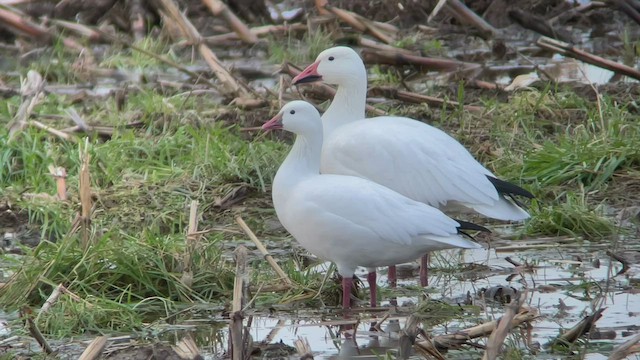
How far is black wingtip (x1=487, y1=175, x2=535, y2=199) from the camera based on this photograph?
6.45m

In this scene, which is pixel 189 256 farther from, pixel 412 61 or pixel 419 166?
pixel 412 61

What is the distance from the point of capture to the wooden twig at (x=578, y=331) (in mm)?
4816

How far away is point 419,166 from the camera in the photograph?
6684 millimetres

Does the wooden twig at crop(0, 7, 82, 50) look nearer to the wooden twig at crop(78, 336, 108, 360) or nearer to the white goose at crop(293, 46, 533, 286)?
the white goose at crop(293, 46, 533, 286)

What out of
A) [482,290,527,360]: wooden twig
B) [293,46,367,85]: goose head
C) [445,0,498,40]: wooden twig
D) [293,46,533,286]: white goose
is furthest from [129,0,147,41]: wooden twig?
[482,290,527,360]: wooden twig

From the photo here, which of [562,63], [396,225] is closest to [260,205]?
[396,225]

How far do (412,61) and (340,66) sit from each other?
10.3ft

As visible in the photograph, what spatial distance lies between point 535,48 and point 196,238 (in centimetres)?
748

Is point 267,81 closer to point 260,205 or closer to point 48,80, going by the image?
point 48,80

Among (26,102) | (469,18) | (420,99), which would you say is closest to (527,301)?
(420,99)

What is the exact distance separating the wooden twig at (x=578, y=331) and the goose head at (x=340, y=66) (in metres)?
2.94

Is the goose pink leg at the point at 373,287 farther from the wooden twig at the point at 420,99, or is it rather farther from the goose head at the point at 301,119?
the wooden twig at the point at 420,99

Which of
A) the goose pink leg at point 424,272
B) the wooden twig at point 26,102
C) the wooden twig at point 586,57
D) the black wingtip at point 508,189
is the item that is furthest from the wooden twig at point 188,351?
the wooden twig at point 586,57

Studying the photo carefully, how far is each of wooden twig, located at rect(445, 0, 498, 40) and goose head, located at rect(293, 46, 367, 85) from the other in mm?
5084
